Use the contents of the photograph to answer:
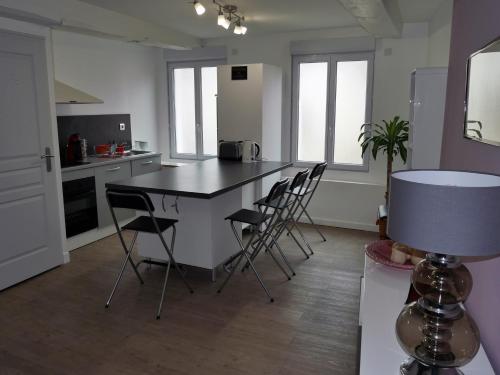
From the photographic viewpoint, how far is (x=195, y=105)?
6.55 metres

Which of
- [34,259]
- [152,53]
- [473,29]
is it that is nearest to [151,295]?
[34,259]

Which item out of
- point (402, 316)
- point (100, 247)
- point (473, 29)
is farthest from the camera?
point (100, 247)

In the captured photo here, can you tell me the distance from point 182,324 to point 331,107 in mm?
3670

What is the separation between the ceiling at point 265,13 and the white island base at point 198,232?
197 centimetres

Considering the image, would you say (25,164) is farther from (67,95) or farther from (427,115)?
(427,115)


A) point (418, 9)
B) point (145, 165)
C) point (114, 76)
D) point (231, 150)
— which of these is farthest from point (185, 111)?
point (418, 9)

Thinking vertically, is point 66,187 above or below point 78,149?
below

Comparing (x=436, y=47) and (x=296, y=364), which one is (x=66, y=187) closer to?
(x=296, y=364)

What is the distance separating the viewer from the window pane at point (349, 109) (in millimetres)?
5422

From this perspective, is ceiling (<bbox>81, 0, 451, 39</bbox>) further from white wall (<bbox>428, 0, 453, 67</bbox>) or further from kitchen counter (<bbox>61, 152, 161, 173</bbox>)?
kitchen counter (<bbox>61, 152, 161, 173</bbox>)

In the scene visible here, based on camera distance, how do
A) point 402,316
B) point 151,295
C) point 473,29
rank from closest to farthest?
point 402,316 → point 473,29 → point 151,295

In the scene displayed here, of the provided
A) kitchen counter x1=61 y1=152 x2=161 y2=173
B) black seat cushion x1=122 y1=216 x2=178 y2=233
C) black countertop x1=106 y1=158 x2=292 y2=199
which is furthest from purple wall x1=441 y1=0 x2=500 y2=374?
kitchen counter x1=61 y1=152 x2=161 y2=173

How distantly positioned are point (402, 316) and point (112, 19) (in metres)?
4.36

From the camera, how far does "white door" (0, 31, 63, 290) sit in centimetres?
355
